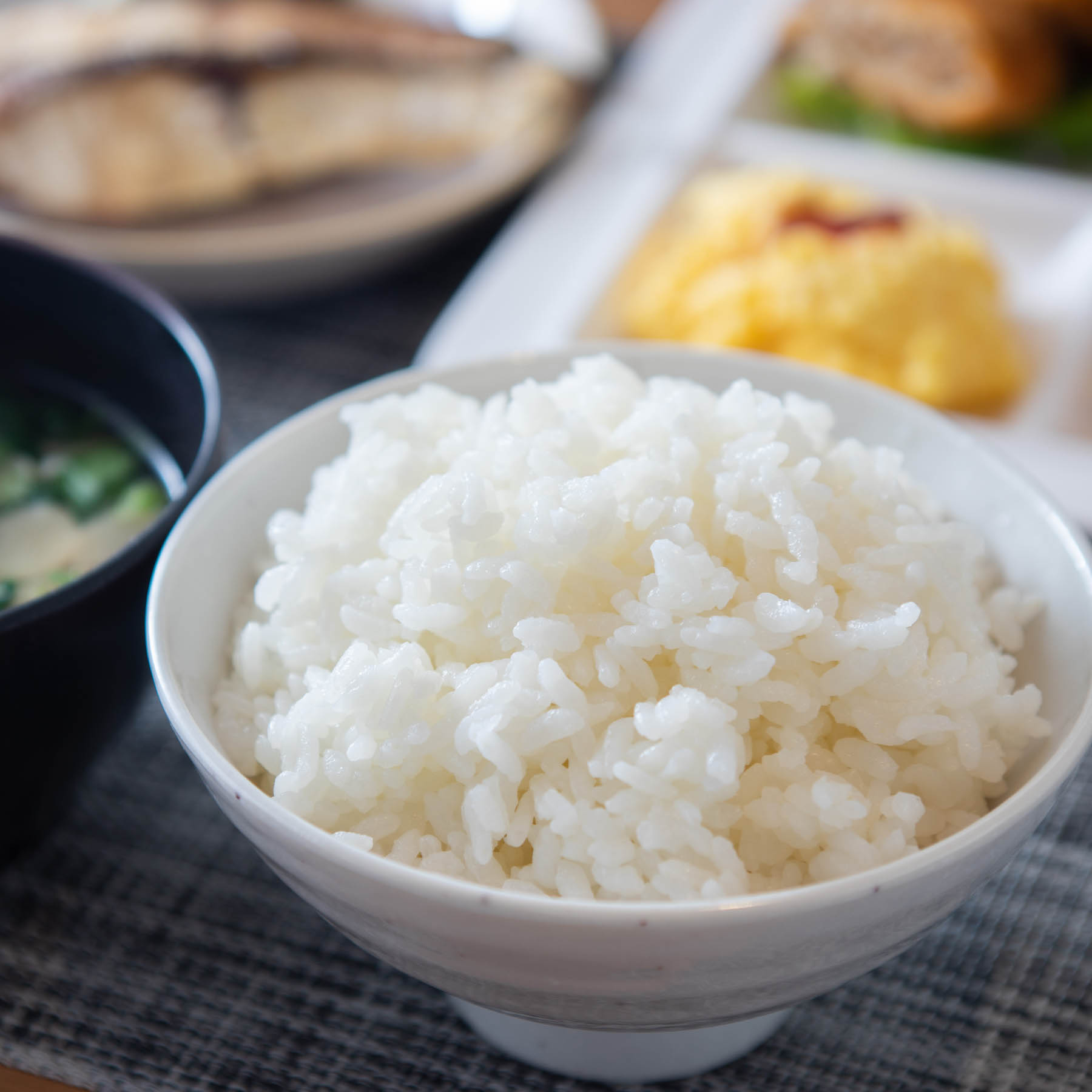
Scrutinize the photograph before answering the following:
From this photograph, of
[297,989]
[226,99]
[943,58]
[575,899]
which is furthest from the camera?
[943,58]

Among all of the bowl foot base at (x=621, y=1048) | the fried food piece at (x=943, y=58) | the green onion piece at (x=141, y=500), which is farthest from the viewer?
the fried food piece at (x=943, y=58)

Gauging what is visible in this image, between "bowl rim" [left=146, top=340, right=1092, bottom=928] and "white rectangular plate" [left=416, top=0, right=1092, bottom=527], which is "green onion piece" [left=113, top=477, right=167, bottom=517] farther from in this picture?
"white rectangular plate" [left=416, top=0, right=1092, bottom=527]

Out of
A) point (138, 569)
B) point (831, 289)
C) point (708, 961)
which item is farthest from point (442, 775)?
point (831, 289)

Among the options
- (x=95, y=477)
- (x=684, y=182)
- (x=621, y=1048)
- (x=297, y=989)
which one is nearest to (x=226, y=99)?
(x=684, y=182)

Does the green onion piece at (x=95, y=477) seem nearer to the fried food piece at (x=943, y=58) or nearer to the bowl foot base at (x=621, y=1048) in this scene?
the bowl foot base at (x=621, y=1048)

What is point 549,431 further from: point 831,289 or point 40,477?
point 831,289

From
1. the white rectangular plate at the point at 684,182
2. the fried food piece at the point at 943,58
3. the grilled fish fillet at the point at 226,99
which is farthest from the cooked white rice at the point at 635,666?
the fried food piece at the point at 943,58

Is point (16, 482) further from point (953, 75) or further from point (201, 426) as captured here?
point (953, 75)
